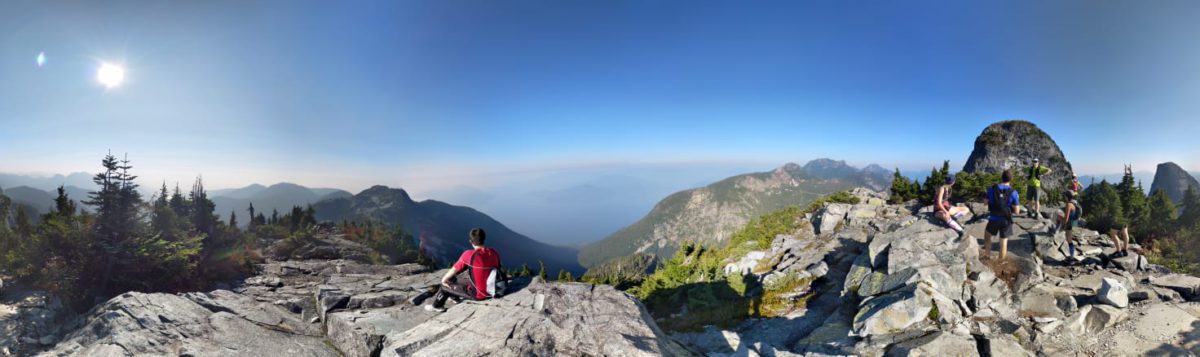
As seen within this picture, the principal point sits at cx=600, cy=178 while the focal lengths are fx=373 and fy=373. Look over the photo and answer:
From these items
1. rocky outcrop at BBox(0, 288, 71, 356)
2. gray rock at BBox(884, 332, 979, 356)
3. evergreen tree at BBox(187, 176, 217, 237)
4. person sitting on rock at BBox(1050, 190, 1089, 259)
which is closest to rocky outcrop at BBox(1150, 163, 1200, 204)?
person sitting on rock at BBox(1050, 190, 1089, 259)

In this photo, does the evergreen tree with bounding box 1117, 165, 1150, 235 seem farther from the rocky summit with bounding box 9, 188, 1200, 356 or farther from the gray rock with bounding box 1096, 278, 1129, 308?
the gray rock with bounding box 1096, 278, 1129, 308

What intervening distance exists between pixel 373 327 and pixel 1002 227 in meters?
18.5

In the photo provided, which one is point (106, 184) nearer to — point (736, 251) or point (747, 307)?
point (747, 307)

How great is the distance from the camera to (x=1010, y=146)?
243ft

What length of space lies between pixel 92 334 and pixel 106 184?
79.1 ft

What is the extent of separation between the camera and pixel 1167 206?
51.6ft

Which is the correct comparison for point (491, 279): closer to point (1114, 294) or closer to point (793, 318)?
point (793, 318)

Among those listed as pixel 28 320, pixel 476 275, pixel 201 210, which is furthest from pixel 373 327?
pixel 201 210

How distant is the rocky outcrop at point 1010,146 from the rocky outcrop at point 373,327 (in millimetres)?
92811

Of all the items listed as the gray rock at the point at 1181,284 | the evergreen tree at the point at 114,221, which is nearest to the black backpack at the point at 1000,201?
the gray rock at the point at 1181,284

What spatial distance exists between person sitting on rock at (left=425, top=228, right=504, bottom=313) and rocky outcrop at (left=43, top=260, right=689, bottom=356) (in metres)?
0.32

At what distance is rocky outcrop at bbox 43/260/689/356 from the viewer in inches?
285

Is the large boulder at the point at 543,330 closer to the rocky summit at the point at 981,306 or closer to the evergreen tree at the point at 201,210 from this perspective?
the rocky summit at the point at 981,306

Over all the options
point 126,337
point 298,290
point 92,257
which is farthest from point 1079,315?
point 92,257
